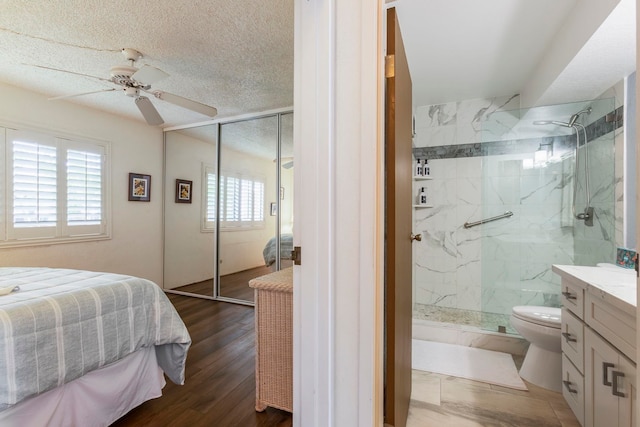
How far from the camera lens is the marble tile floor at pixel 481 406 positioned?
1.55 metres

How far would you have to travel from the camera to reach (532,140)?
8.65ft

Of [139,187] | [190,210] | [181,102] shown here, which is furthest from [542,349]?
[139,187]

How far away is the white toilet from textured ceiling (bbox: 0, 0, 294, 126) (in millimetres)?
2494

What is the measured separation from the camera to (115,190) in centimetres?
354

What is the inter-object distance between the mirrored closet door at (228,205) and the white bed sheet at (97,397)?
70.3 inches

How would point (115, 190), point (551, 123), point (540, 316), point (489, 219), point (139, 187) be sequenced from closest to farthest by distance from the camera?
point (540, 316) < point (551, 123) < point (489, 219) < point (115, 190) < point (139, 187)

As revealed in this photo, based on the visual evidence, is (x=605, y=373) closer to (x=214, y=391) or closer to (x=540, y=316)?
(x=540, y=316)

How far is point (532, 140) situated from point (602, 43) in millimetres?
1229

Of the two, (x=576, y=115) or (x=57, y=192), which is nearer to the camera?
(x=576, y=115)

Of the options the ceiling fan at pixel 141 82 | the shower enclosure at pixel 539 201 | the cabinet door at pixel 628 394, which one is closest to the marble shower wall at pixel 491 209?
the shower enclosure at pixel 539 201

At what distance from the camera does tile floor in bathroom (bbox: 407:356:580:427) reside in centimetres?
155

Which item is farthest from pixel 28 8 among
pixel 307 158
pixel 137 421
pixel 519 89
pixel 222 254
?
pixel 519 89

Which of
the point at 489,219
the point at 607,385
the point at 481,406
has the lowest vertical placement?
the point at 481,406

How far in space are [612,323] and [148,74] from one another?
9.31 ft
